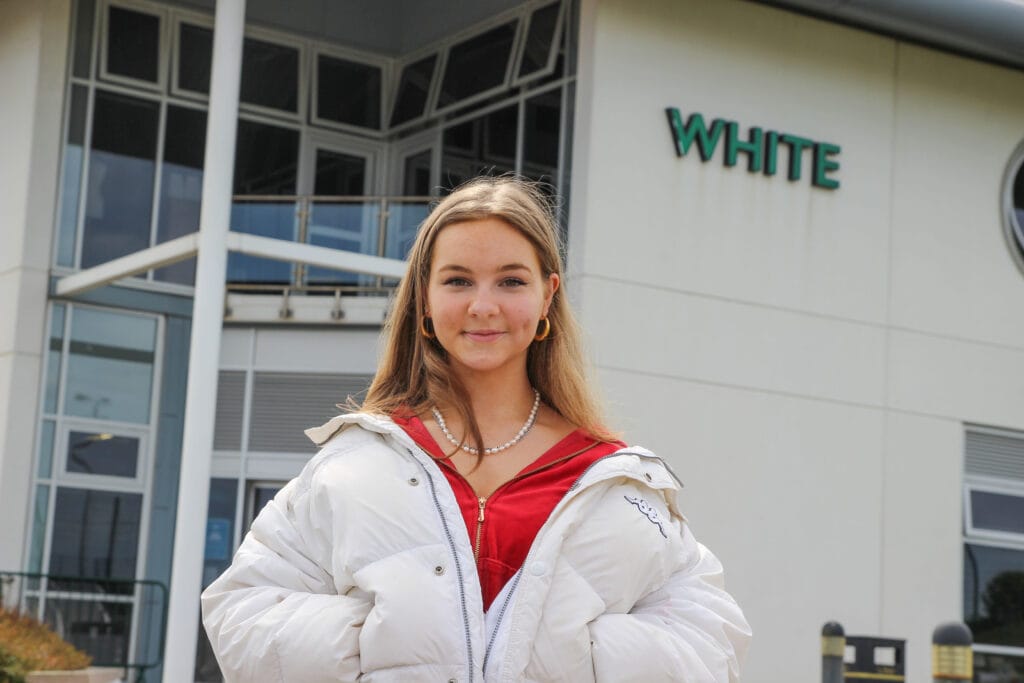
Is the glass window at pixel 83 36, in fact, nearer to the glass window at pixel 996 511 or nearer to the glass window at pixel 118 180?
the glass window at pixel 118 180

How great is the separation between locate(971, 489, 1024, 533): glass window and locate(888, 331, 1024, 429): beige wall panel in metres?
0.76

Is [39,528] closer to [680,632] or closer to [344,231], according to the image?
[344,231]

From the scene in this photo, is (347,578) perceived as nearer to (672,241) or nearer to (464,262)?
(464,262)

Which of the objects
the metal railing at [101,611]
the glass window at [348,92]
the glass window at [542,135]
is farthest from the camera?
the glass window at [348,92]

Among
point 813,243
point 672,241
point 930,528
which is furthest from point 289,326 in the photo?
point 930,528

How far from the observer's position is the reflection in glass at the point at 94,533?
51.9ft

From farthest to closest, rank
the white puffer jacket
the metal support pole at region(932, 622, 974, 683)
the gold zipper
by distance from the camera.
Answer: the metal support pole at region(932, 622, 974, 683), the gold zipper, the white puffer jacket

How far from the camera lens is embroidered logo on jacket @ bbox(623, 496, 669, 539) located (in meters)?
2.49

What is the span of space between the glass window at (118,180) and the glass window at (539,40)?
4.14m

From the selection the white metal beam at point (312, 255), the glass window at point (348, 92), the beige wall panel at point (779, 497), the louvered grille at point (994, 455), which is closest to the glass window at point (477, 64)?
the glass window at point (348, 92)

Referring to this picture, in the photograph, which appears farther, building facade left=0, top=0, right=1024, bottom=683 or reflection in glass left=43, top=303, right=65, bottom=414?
reflection in glass left=43, top=303, right=65, bottom=414

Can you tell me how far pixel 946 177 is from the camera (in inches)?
642

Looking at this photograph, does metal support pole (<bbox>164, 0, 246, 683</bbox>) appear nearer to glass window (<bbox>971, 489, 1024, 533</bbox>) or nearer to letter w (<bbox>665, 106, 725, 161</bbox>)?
letter w (<bbox>665, 106, 725, 161</bbox>)

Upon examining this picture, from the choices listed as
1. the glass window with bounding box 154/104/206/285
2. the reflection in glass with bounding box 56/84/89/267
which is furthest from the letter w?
the reflection in glass with bounding box 56/84/89/267
